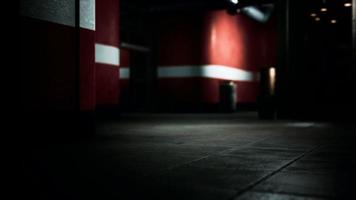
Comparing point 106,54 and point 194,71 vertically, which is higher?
point 106,54

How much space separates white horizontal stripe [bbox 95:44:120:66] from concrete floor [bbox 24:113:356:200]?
5.64m

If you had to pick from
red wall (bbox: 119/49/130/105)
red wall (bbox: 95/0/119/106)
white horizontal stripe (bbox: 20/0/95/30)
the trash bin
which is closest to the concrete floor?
white horizontal stripe (bbox: 20/0/95/30)

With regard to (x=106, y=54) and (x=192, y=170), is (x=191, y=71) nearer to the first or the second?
(x=106, y=54)

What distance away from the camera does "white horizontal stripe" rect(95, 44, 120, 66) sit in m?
10.6

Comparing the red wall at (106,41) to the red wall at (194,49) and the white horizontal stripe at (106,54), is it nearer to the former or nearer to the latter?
the white horizontal stripe at (106,54)

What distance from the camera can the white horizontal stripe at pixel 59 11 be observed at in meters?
5.17

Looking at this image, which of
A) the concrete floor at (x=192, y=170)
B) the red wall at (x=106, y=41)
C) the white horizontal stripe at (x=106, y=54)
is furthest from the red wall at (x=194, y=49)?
the concrete floor at (x=192, y=170)

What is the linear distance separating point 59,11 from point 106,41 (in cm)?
529

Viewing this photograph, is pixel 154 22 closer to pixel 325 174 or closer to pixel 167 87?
pixel 167 87

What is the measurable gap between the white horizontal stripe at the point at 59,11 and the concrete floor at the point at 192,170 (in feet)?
5.77

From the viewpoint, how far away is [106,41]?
10906 millimetres

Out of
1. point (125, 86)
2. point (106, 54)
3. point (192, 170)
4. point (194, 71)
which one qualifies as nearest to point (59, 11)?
point (192, 170)

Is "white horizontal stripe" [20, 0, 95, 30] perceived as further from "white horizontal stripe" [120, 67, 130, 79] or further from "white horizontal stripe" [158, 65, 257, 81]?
"white horizontal stripe" [120, 67, 130, 79]

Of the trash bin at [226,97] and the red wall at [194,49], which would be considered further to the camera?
the trash bin at [226,97]
